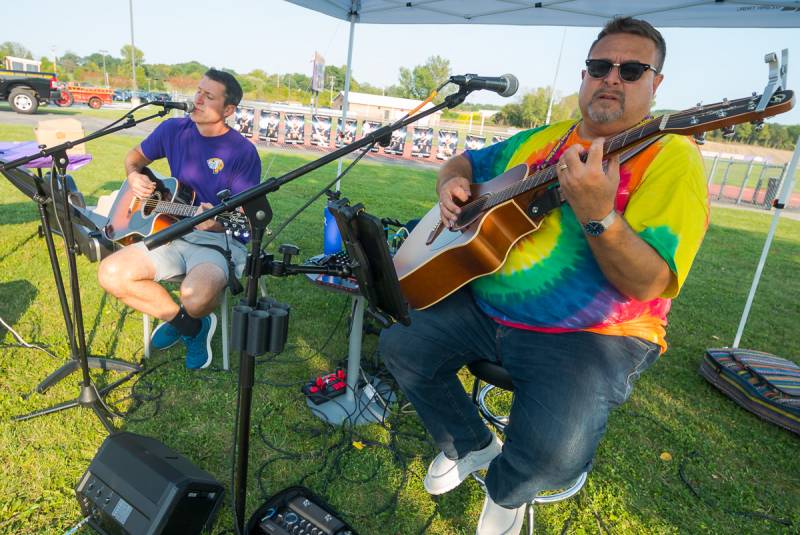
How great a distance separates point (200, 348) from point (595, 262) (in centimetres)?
234

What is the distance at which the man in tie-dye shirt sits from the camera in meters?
1.57

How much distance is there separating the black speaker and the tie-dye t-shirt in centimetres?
135

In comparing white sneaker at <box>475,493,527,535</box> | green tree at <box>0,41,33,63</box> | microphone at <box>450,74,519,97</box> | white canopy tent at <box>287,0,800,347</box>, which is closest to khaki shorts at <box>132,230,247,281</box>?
microphone at <box>450,74,519,97</box>

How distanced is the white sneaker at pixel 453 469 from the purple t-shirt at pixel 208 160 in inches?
82.3

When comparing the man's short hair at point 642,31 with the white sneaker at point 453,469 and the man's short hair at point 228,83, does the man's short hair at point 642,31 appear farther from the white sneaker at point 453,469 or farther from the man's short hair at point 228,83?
the man's short hair at point 228,83

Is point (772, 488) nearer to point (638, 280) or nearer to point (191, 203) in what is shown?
point (638, 280)

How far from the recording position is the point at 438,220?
2.48 m

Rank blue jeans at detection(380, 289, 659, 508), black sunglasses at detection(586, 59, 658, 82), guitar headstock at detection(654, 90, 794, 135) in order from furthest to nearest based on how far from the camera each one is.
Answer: black sunglasses at detection(586, 59, 658, 82), blue jeans at detection(380, 289, 659, 508), guitar headstock at detection(654, 90, 794, 135)

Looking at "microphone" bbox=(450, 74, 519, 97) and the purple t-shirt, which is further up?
"microphone" bbox=(450, 74, 519, 97)

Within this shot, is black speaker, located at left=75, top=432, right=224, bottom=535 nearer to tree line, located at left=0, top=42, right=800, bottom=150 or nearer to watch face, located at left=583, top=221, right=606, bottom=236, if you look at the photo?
watch face, located at left=583, top=221, right=606, bottom=236

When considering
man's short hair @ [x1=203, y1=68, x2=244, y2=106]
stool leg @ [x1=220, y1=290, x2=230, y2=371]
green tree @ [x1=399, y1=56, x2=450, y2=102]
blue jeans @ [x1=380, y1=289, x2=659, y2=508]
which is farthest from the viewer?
green tree @ [x1=399, y1=56, x2=450, y2=102]

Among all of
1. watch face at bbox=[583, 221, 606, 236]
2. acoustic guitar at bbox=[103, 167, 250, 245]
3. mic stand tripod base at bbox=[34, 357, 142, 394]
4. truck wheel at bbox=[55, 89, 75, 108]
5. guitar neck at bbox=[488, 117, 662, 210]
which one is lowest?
mic stand tripod base at bbox=[34, 357, 142, 394]

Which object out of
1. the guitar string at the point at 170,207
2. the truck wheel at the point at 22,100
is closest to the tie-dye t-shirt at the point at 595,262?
the guitar string at the point at 170,207

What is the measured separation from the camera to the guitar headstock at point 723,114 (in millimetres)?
1399
